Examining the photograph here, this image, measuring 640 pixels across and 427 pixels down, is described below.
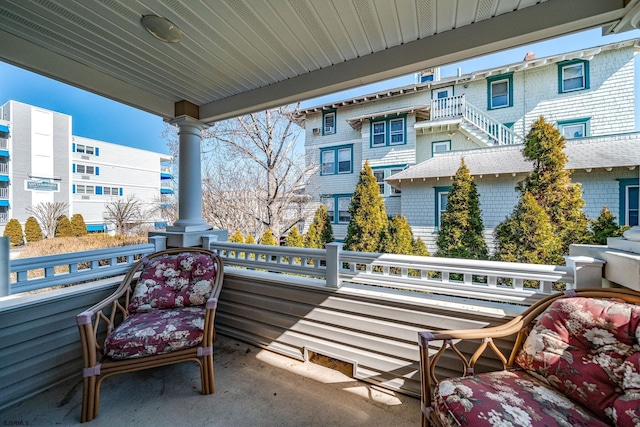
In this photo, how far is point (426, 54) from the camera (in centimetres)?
183

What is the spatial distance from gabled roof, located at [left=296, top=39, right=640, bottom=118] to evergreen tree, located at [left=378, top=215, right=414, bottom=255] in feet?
14.2

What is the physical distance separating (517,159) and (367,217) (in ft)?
11.6

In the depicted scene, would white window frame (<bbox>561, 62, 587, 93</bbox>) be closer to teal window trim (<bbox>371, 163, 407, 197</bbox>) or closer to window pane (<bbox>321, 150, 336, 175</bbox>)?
teal window trim (<bbox>371, 163, 407, 197</bbox>)

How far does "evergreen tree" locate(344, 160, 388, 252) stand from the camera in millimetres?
5898

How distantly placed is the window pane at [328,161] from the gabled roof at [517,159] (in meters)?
2.33

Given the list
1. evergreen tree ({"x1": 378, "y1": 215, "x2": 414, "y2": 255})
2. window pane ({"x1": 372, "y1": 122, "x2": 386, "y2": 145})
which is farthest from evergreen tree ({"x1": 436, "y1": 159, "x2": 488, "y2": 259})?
window pane ({"x1": 372, "y1": 122, "x2": 386, "y2": 145})

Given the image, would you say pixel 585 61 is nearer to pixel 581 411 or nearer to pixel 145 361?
pixel 581 411

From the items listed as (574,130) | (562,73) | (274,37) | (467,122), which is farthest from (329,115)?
(274,37)

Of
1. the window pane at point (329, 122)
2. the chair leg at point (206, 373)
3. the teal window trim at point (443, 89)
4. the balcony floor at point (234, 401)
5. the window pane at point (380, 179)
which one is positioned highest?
the teal window trim at point (443, 89)

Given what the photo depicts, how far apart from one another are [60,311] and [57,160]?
53.3ft

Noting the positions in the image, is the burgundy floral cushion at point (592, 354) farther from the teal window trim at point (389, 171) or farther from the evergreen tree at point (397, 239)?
the teal window trim at point (389, 171)

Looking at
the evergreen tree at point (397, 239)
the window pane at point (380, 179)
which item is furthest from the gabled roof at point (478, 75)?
the evergreen tree at point (397, 239)

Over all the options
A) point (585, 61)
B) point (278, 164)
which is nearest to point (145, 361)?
point (278, 164)

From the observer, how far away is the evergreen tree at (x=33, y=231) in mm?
7941
